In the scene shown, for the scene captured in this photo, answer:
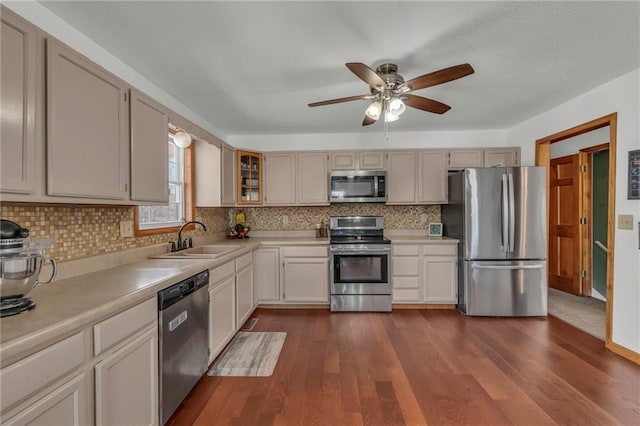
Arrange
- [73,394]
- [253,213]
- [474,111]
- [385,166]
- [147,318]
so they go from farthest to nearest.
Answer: [253,213] < [385,166] < [474,111] < [147,318] < [73,394]

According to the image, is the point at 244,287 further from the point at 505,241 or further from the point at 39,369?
the point at 505,241

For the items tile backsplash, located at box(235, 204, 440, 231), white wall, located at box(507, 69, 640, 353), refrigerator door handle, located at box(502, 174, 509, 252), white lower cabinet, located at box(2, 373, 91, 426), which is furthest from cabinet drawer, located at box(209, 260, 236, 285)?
white wall, located at box(507, 69, 640, 353)

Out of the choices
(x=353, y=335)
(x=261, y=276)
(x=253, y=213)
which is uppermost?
(x=253, y=213)

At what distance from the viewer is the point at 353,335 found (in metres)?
2.92

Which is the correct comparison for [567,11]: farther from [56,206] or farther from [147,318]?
[56,206]

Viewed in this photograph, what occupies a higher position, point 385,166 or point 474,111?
point 474,111

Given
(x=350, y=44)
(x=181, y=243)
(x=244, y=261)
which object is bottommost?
(x=244, y=261)

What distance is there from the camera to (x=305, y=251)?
3670 millimetres

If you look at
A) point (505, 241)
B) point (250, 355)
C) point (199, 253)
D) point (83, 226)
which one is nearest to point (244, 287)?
point (199, 253)

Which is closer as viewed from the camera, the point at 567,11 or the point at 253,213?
the point at 567,11

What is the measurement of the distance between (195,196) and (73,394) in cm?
246

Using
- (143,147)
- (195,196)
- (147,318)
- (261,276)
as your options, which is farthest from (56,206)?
(261,276)

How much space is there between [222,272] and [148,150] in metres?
1.12

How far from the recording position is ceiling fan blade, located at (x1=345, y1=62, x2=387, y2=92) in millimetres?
1722
